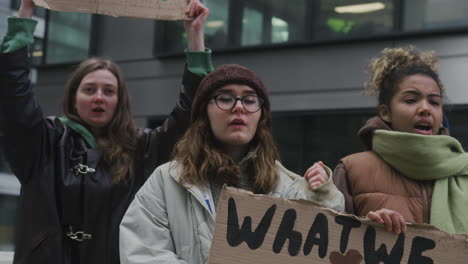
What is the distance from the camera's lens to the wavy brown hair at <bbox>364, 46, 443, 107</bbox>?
2.82 meters

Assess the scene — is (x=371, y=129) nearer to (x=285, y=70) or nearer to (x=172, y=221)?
(x=172, y=221)

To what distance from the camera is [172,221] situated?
236 cm

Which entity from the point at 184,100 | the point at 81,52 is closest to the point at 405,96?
the point at 184,100

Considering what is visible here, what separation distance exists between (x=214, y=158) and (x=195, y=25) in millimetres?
978

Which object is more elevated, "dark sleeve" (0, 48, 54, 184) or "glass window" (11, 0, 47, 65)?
"glass window" (11, 0, 47, 65)

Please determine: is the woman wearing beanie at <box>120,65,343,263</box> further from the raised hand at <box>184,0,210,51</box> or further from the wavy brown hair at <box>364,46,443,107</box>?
the raised hand at <box>184,0,210,51</box>

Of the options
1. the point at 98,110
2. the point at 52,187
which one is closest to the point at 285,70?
the point at 98,110

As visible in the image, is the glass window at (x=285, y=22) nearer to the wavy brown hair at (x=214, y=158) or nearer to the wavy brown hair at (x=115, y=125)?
the wavy brown hair at (x=115, y=125)

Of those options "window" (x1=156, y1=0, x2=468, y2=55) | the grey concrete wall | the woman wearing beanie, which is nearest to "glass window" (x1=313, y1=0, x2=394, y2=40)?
"window" (x1=156, y1=0, x2=468, y2=55)

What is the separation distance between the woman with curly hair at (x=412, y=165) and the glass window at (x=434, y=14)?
715 centimetres

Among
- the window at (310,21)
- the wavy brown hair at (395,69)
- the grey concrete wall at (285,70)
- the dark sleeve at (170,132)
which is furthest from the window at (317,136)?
the wavy brown hair at (395,69)

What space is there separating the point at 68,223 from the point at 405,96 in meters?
1.58

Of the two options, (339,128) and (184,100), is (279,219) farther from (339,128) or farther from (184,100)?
(339,128)

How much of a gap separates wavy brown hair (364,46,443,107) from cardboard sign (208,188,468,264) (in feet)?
2.39
